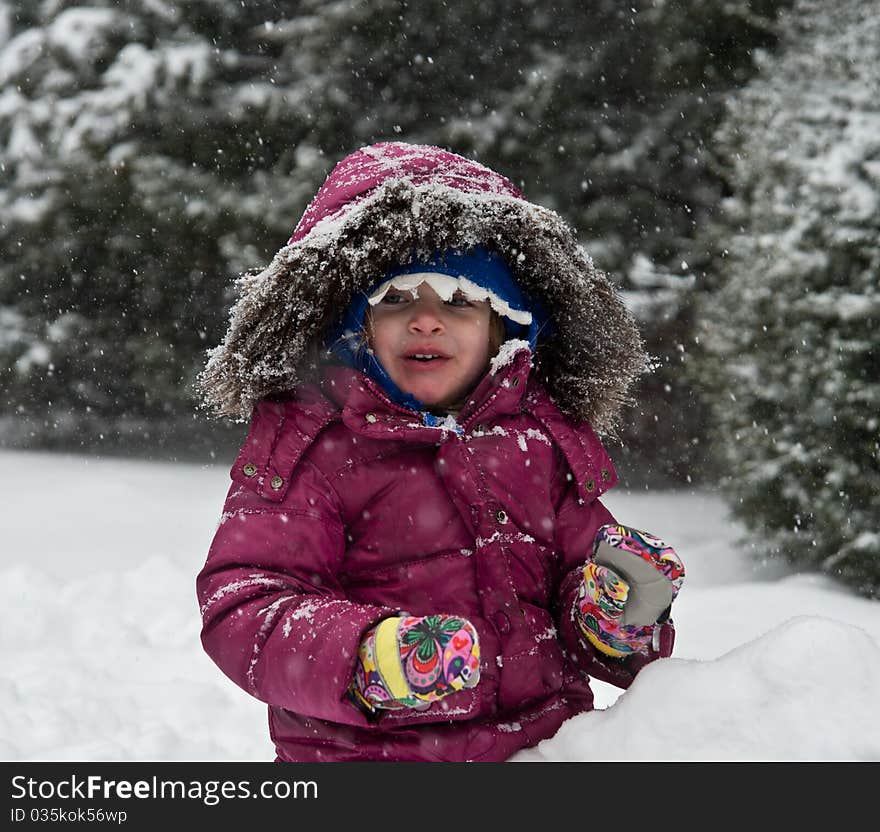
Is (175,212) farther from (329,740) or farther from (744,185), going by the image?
(329,740)

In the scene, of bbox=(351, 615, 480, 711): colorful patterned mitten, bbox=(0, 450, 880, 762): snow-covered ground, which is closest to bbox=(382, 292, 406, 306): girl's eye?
bbox=(351, 615, 480, 711): colorful patterned mitten

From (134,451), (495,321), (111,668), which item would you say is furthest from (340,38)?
(495,321)

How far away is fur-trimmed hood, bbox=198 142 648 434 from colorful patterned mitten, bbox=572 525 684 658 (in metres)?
0.63

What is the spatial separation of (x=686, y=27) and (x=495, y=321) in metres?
5.08

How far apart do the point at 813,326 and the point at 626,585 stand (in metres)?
3.25

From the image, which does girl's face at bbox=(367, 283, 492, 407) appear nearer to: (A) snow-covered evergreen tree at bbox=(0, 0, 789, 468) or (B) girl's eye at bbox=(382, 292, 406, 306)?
(B) girl's eye at bbox=(382, 292, 406, 306)

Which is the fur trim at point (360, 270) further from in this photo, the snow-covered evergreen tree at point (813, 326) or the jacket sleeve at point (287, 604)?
the snow-covered evergreen tree at point (813, 326)

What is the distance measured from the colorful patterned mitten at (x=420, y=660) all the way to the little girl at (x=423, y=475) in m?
0.08

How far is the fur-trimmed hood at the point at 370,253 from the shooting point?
6.99 feet

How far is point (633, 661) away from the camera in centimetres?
212

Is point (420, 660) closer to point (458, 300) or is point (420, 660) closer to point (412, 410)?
point (412, 410)

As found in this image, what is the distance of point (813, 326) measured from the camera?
4.84m

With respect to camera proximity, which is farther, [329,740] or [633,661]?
[633,661]

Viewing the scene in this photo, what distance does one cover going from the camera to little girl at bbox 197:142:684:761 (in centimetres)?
194
